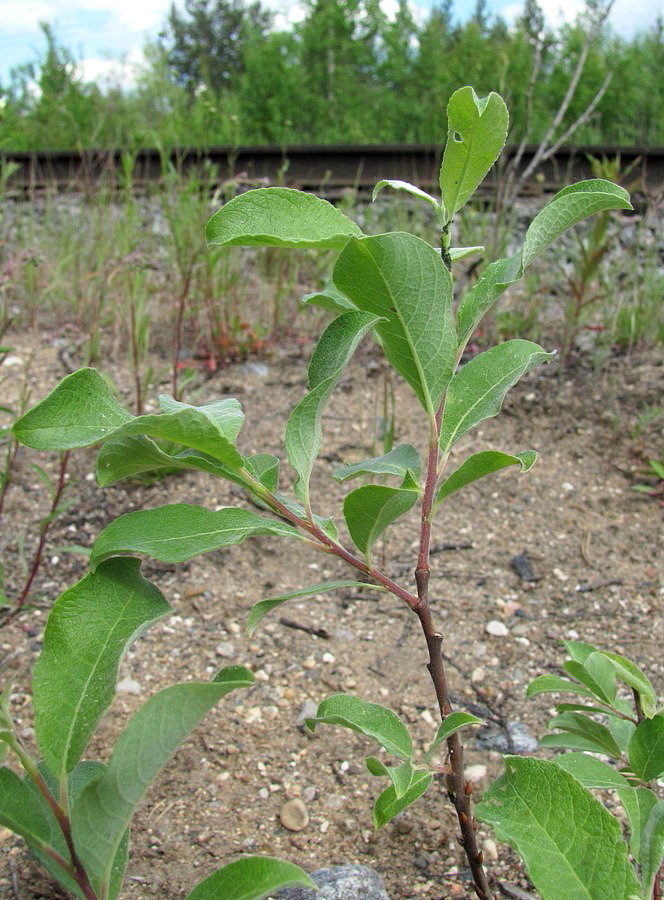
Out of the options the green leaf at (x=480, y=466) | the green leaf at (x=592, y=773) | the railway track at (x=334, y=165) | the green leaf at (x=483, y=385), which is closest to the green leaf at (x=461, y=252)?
the green leaf at (x=483, y=385)

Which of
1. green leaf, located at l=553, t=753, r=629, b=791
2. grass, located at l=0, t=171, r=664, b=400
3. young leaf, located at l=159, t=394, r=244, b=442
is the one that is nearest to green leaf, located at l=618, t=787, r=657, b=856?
green leaf, located at l=553, t=753, r=629, b=791

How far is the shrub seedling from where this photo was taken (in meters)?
0.76

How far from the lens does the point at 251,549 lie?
7.59 feet

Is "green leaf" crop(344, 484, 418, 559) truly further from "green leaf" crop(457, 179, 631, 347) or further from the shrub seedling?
"green leaf" crop(457, 179, 631, 347)

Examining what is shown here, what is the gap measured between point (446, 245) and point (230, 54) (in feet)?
102

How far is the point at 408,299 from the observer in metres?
0.79

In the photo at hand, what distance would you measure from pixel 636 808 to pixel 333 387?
56cm

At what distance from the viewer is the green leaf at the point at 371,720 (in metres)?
0.88

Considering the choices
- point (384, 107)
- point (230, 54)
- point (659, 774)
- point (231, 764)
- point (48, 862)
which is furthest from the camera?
point (230, 54)

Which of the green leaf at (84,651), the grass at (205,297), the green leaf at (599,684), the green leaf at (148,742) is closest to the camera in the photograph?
the green leaf at (148,742)

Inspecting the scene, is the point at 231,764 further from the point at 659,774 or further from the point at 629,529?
the point at 629,529

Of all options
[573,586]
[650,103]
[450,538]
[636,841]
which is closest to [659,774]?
[636,841]

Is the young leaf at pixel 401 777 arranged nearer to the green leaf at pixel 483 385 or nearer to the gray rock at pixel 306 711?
the green leaf at pixel 483 385

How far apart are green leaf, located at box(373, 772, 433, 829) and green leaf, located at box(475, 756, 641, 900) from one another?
70mm
